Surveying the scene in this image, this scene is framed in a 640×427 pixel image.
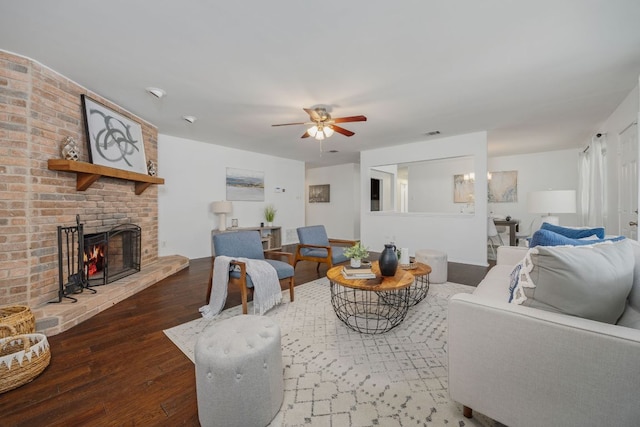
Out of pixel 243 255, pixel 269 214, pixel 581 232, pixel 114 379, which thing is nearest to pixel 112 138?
pixel 243 255

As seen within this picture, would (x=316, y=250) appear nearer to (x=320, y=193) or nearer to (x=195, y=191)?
(x=195, y=191)

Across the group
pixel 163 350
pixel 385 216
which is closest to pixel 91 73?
pixel 163 350

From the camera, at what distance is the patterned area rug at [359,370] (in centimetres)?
142

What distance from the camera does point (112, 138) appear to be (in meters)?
3.44

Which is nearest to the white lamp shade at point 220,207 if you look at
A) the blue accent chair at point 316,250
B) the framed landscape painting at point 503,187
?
the blue accent chair at point 316,250

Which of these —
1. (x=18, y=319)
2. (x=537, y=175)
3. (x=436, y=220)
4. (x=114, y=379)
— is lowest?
(x=114, y=379)

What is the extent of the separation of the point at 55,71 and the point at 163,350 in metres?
3.02

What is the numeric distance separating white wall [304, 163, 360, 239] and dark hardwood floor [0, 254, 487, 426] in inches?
240

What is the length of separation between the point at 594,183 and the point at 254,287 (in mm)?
6002

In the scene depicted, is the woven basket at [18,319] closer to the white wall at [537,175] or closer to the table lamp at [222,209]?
the table lamp at [222,209]

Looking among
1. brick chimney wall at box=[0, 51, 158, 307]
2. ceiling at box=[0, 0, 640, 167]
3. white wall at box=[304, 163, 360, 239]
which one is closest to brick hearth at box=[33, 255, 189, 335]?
brick chimney wall at box=[0, 51, 158, 307]

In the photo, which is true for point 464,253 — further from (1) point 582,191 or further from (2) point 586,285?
(2) point 586,285

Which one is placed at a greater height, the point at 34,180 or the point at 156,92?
the point at 156,92

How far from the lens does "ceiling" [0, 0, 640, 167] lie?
184 centimetres
